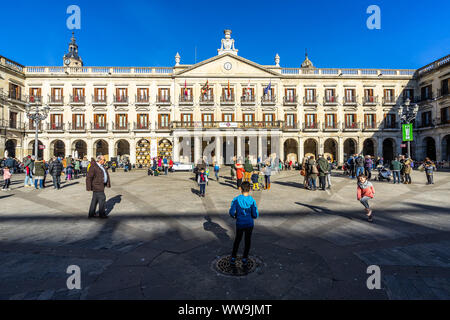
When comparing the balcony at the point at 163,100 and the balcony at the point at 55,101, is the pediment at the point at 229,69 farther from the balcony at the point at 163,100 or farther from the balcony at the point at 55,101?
the balcony at the point at 55,101

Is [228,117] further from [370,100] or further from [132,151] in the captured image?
[370,100]

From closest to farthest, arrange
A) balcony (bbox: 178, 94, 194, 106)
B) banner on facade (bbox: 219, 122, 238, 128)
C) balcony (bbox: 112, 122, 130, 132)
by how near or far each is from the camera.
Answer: banner on facade (bbox: 219, 122, 238, 128) → balcony (bbox: 112, 122, 130, 132) → balcony (bbox: 178, 94, 194, 106)

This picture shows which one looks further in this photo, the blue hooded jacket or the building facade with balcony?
the building facade with balcony

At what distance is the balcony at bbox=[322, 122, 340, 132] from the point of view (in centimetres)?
3067

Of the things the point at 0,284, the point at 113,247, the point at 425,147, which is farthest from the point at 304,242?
the point at 425,147

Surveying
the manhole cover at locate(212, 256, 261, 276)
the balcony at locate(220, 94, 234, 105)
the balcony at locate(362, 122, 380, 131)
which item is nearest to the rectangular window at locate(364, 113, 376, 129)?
the balcony at locate(362, 122, 380, 131)

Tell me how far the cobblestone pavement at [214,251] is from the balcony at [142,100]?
2414 centimetres

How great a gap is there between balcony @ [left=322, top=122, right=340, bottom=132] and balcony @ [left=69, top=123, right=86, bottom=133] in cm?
3377

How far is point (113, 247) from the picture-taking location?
14.3 feet

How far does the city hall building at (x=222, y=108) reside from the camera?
28703 mm

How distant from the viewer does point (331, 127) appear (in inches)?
1218

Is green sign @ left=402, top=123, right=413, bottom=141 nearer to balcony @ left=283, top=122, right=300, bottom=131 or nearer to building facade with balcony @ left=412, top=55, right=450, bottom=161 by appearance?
balcony @ left=283, top=122, right=300, bottom=131

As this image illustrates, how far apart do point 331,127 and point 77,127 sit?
3588cm
